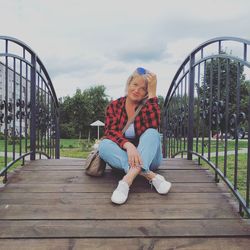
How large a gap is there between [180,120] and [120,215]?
Answer: 2.16 m

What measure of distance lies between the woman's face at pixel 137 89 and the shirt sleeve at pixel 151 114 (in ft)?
0.24

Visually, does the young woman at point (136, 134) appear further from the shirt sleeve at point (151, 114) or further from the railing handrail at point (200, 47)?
the railing handrail at point (200, 47)

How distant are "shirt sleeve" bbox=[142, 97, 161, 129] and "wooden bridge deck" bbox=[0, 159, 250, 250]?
0.41m

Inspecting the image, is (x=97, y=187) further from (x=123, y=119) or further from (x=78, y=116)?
(x=78, y=116)

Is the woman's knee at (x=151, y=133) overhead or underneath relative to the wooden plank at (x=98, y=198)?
overhead

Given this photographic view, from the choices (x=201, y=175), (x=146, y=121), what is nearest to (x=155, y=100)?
(x=146, y=121)

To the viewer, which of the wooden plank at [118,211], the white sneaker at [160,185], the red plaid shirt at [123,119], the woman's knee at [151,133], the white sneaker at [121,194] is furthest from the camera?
the red plaid shirt at [123,119]

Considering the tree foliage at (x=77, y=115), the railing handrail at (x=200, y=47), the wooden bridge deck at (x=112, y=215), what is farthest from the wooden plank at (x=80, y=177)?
the tree foliage at (x=77, y=115)

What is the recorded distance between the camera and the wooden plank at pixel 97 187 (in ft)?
8.19

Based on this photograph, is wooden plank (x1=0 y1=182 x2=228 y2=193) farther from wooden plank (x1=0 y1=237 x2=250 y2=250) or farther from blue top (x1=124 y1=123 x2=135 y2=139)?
wooden plank (x1=0 y1=237 x2=250 y2=250)

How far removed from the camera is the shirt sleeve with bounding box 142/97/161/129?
269 centimetres

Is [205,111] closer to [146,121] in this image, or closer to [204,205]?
[146,121]

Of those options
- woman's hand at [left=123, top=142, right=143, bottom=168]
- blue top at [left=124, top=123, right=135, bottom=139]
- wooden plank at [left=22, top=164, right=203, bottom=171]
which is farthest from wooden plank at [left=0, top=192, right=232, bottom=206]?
wooden plank at [left=22, top=164, right=203, bottom=171]

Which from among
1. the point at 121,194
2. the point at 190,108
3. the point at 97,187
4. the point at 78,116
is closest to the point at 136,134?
the point at 97,187
